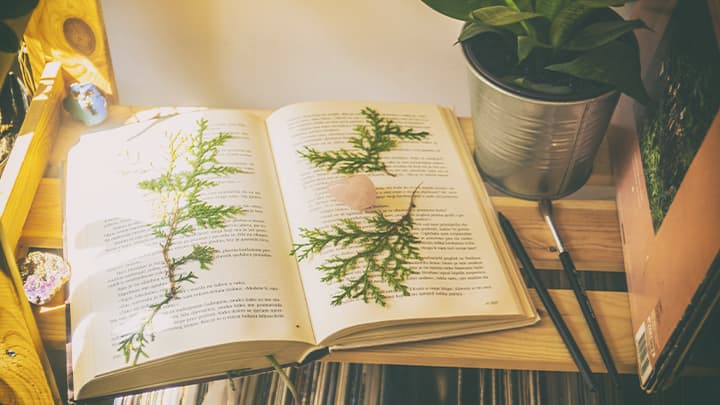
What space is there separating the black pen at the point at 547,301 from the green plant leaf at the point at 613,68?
186 mm

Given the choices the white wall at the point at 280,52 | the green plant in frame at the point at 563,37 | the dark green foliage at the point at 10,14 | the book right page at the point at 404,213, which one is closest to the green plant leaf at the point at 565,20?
the green plant in frame at the point at 563,37

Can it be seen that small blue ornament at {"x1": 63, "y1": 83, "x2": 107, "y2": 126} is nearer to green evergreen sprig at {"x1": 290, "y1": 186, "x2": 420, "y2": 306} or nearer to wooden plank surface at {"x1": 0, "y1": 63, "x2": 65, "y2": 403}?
wooden plank surface at {"x1": 0, "y1": 63, "x2": 65, "y2": 403}

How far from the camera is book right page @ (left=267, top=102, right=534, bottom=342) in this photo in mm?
608

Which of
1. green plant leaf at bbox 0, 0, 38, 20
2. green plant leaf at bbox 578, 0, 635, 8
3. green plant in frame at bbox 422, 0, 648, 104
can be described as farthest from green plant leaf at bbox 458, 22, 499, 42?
green plant leaf at bbox 0, 0, 38, 20

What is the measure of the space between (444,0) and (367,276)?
0.27 m

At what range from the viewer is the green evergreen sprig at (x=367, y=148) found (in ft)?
2.38

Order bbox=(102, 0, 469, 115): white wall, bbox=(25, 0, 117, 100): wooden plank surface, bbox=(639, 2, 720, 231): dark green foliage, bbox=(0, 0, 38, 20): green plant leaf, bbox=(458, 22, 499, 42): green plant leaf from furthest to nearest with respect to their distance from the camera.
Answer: bbox=(102, 0, 469, 115): white wall
bbox=(25, 0, 117, 100): wooden plank surface
bbox=(458, 22, 499, 42): green plant leaf
bbox=(639, 2, 720, 231): dark green foliage
bbox=(0, 0, 38, 20): green plant leaf

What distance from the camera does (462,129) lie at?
33.0 inches

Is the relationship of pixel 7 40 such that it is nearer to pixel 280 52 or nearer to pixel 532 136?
pixel 532 136

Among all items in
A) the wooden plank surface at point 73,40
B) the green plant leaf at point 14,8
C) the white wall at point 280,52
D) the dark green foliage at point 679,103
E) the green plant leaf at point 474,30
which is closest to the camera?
the green plant leaf at point 14,8

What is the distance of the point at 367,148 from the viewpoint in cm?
75

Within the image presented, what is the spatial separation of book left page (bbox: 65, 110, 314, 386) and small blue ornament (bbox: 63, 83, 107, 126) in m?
0.05

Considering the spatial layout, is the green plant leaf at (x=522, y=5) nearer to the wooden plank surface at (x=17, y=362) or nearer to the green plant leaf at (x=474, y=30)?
the green plant leaf at (x=474, y=30)

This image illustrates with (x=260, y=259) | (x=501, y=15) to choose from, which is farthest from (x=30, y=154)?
(x=501, y=15)
